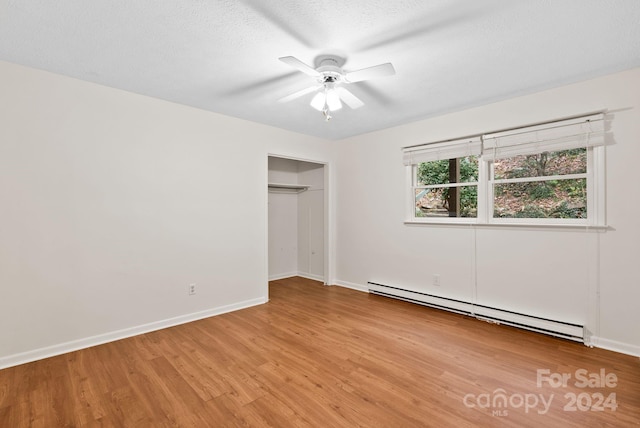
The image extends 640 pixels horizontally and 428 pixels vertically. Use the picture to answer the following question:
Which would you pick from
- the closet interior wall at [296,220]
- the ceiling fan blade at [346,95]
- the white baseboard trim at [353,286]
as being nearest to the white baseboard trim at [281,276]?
the closet interior wall at [296,220]

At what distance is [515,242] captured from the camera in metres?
3.25

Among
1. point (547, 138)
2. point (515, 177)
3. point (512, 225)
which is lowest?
point (512, 225)

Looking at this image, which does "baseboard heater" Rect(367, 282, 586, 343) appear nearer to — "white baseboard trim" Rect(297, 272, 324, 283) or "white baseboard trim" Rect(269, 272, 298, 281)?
"white baseboard trim" Rect(297, 272, 324, 283)

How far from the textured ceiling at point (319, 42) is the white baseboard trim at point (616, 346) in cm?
247

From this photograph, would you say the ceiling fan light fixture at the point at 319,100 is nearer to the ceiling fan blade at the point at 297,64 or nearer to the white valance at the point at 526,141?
the ceiling fan blade at the point at 297,64

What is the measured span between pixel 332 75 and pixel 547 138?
238 cm

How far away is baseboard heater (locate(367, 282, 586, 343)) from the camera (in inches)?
112

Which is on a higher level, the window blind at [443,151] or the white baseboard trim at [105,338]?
the window blind at [443,151]

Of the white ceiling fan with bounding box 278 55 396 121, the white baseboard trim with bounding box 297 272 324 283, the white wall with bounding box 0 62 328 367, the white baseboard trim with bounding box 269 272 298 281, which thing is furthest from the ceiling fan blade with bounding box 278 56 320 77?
the white baseboard trim with bounding box 269 272 298 281

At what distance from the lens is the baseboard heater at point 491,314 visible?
2.84 meters

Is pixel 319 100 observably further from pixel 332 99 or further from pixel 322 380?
pixel 322 380

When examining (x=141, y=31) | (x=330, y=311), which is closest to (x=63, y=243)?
(x=141, y=31)

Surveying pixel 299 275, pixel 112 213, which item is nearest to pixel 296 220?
pixel 299 275

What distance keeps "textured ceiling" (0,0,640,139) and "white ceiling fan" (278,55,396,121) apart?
0.32ft
